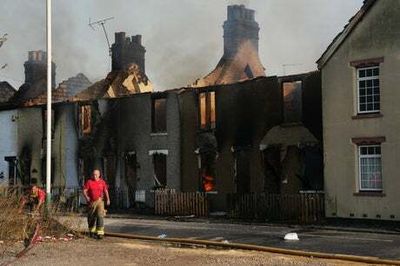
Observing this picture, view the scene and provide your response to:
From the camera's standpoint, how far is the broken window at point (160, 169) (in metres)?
28.4

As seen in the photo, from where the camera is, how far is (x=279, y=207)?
2311 centimetres

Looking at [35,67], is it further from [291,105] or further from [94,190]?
→ [94,190]

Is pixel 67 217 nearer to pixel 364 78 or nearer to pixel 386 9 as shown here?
pixel 364 78

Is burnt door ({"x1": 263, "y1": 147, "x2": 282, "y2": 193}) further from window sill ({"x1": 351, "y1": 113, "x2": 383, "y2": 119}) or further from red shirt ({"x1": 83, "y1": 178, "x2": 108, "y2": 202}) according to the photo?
red shirt ({"x1": 83, "y1": 178, "x2": 108, "y2": 202})

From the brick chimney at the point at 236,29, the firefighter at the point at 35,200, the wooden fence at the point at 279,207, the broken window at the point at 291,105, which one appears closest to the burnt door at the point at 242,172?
the wooden fence at the point at 279,207

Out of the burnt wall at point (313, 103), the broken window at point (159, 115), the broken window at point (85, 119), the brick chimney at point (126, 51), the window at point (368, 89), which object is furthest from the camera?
the brick chimney at point (126, 51)

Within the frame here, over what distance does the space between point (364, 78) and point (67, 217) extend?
37.4 ft

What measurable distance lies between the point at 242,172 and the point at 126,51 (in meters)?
17.5

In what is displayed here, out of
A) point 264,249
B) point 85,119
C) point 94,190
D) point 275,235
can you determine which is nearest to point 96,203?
point 94,190

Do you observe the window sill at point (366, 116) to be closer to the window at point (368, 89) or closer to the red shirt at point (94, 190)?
the window at point (368, 89)

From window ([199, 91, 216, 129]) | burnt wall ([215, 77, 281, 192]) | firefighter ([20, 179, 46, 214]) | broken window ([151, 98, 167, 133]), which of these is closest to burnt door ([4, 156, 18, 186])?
broken window ([151, 98, 167, 133])

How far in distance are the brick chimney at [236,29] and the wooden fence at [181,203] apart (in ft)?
44.0

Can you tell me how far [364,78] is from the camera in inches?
862

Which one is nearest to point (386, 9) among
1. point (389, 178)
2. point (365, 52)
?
point (365, 52)
